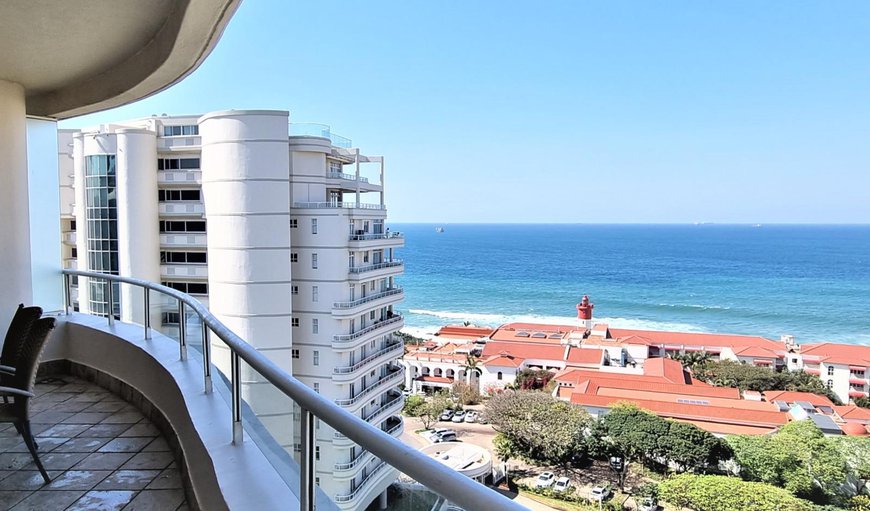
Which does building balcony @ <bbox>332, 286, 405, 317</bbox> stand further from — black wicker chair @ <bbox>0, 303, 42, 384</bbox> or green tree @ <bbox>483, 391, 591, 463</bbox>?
black wicker chair @ <bbox>0, 303, 42, 384</bbox>

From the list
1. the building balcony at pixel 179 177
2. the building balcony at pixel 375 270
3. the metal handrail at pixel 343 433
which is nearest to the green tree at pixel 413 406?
the building balcony at pixel 375 270

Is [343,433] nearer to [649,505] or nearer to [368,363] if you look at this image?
[649,505]

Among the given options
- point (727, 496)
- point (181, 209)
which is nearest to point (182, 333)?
point (727, 496)

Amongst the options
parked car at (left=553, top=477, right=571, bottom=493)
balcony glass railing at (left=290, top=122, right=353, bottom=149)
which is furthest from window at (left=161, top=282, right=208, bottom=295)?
parked car at (left=553, top=477, right=571, bottom=493)

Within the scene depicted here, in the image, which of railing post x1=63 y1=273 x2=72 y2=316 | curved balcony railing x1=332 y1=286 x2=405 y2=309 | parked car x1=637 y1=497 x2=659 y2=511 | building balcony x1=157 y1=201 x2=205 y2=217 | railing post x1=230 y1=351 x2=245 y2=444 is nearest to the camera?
railing post x1=230 y1=351 x2=245 y2=444

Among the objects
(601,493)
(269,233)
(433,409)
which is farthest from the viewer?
(433,409)

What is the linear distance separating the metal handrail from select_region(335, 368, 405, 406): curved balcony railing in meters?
14.9

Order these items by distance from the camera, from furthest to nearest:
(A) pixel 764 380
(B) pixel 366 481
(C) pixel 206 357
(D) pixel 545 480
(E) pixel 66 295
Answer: (A) pixel 764 380, (D) pixel 545 480, (E) pixel 66 295, (C) pixel 206 357, (B) pixel 366 481

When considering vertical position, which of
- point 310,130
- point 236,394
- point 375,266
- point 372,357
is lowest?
point 372,357

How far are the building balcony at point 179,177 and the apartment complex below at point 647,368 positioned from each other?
14202 millimetres

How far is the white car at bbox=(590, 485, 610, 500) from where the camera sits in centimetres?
1463

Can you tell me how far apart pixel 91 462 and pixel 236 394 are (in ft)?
4.14

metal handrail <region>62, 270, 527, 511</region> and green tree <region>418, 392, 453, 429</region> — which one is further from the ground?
metal handrail <region>62, 270, 527, 511</region>

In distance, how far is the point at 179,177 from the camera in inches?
757
